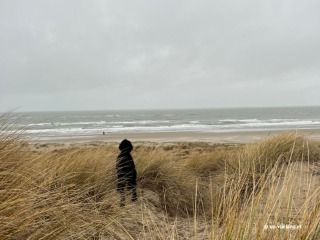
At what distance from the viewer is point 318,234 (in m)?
2.09

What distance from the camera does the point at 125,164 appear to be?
202 inches

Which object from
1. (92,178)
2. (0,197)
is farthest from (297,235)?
(92,178)

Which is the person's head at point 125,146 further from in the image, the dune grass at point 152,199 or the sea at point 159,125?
the sea at point 159,125

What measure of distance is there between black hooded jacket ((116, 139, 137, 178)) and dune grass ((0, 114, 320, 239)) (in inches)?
6.9

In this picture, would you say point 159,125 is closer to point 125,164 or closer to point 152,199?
point 152,199

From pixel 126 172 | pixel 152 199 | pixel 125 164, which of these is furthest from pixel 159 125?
pixel 126 172

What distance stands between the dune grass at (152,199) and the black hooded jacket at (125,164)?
0.18m

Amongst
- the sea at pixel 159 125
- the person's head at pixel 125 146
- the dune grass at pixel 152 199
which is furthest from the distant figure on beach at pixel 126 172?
the sea at pixel 159 125

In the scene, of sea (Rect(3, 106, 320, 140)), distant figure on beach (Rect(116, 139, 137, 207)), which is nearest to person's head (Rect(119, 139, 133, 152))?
distant figure on beach (Rect(116, 139, 137, 207))

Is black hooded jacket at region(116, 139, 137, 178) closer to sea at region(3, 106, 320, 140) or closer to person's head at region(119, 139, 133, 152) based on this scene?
person's head at region(119, 139, 133, 152)

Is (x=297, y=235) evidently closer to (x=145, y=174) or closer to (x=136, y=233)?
(x=136, y=233)

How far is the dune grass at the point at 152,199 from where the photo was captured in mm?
2129

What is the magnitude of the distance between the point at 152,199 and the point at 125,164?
734 mm

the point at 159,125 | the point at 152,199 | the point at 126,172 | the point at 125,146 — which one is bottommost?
the point at 159,125
